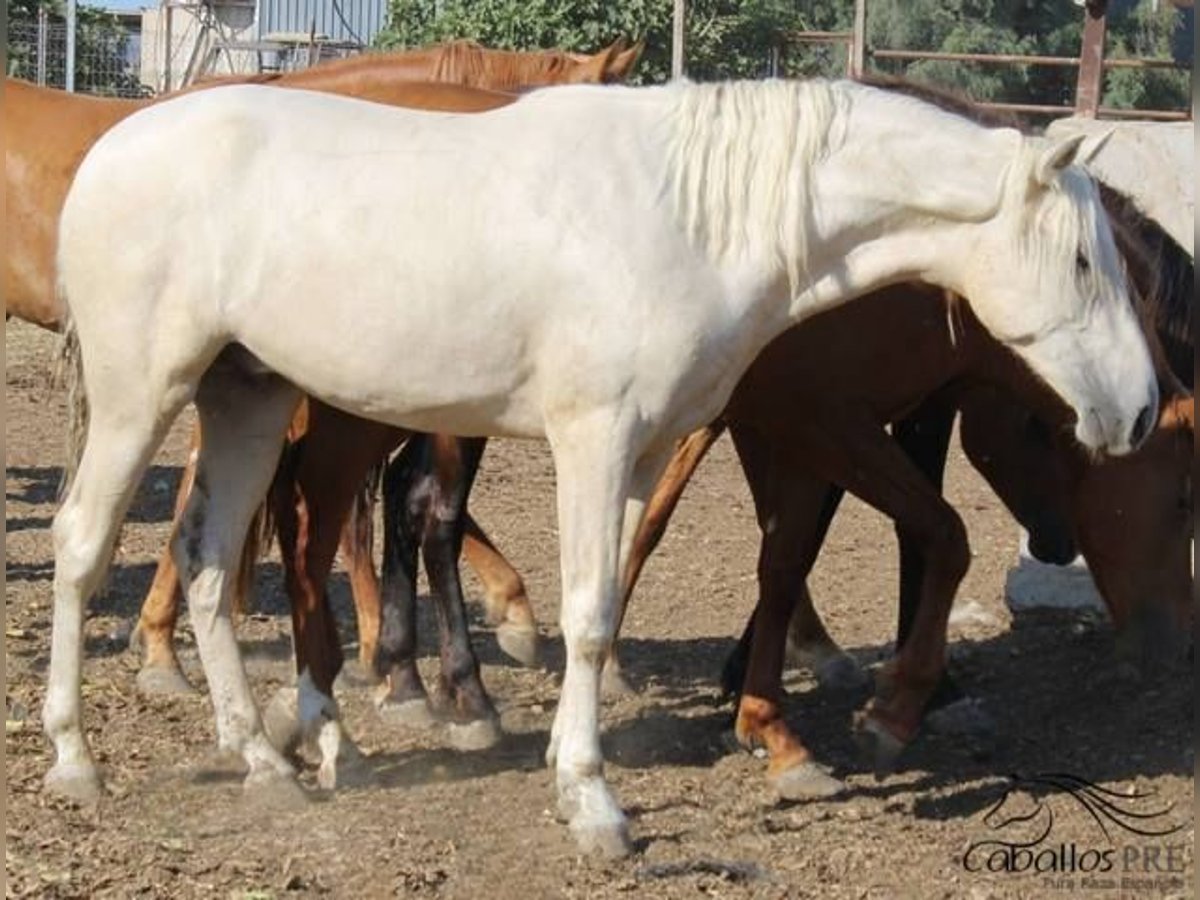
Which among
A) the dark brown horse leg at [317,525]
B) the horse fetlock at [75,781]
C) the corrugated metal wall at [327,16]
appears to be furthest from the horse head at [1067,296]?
the corrugated metal wall at [327,16]

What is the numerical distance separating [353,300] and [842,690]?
276 cm

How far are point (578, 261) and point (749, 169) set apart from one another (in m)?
0.51

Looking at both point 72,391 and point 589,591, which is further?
point 72,391

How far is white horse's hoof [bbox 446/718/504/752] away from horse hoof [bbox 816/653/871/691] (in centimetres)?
138

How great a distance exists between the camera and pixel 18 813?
4.84 metres

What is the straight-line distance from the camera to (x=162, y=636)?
21.2ft

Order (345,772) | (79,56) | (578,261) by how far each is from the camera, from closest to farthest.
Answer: (578,261), (345,772), (79,56)

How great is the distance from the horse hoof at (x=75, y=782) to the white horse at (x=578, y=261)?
15 millimetres

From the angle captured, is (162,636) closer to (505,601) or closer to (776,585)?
(505,601)

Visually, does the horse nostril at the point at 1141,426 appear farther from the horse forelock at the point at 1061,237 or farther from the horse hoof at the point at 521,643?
the horse hoof at the point at 521,643

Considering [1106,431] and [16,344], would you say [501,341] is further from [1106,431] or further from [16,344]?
[16,344]

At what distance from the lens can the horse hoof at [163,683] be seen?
6332mm

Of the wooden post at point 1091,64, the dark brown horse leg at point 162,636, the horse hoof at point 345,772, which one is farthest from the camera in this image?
the wooden post at point 1091,64

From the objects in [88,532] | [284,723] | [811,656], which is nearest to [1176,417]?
[811,656]
